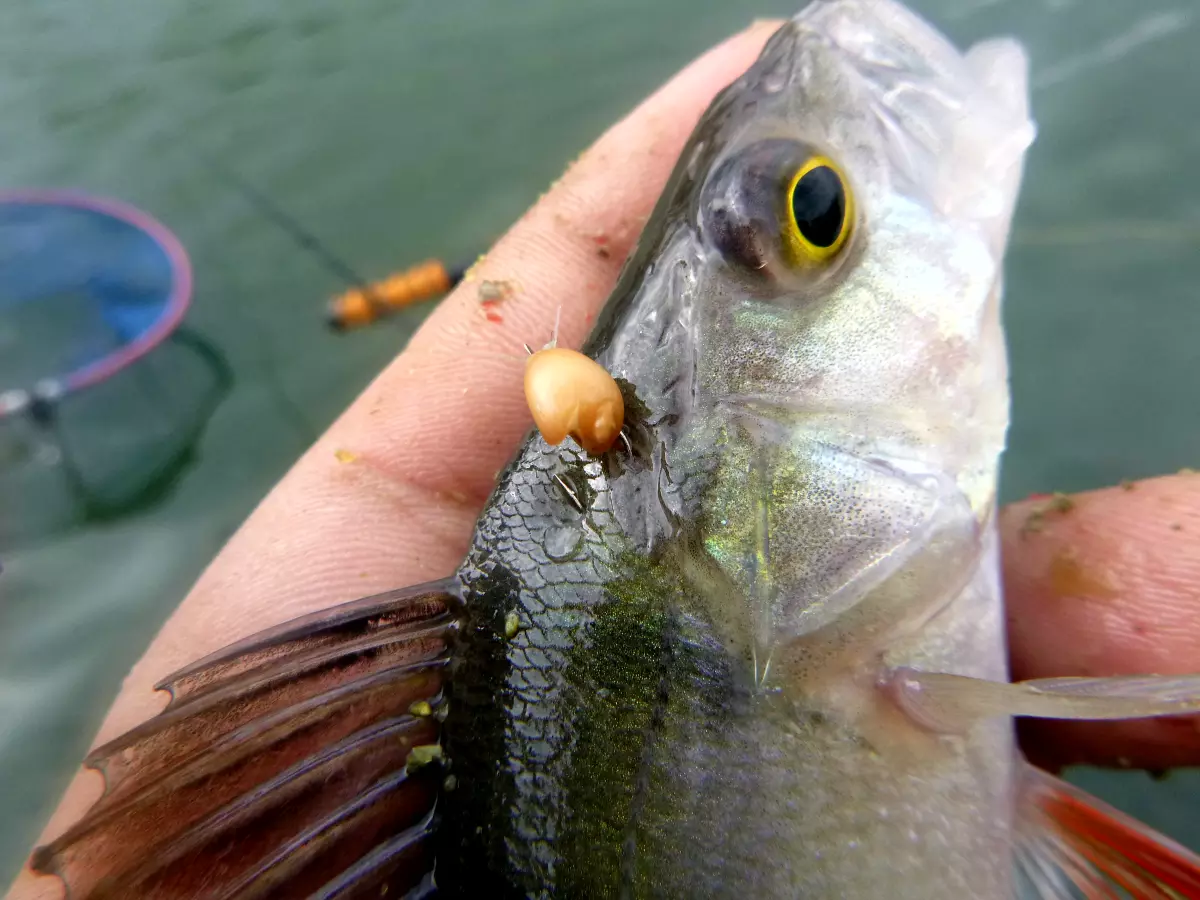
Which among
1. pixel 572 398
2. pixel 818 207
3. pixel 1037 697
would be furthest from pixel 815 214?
pixel 1037 697

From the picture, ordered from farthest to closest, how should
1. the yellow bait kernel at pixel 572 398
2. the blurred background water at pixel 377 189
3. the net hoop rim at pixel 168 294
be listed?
the net hoop rim at pixel 168 294, the blurred background water at pixel 377 189, the yellow bait kernel at pixel 572 398

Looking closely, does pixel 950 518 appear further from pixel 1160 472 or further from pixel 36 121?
pixel 36 121

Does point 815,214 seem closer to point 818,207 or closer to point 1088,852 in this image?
point 818,207

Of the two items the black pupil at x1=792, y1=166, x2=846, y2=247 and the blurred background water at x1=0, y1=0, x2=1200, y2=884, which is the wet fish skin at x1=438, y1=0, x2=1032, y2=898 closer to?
the black pupil at x1=792, y1=166, x2=846, y2=247

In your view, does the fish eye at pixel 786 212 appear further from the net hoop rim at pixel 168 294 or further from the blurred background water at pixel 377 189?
the net hoop rim at pixel 168 294

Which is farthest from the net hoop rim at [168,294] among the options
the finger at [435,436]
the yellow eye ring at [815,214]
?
the yellow eye ring at [815,214]

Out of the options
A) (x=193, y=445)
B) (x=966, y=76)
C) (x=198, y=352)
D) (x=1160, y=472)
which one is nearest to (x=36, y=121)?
(x=198, y=352)
